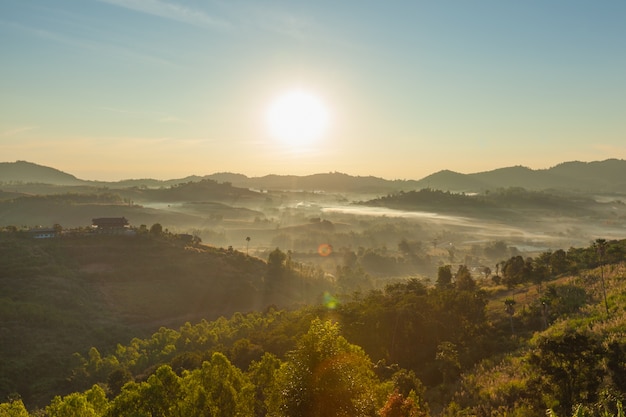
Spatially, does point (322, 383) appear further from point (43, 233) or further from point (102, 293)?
point (43, 233)

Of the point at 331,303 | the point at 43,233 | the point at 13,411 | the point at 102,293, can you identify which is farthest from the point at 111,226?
the point at 13,411

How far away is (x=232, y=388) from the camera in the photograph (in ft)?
117

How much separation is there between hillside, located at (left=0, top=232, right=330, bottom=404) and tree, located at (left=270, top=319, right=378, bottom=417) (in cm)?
6821

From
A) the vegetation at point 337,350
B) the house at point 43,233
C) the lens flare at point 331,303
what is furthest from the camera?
the house at point 43,233

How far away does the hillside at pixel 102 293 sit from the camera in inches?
3442

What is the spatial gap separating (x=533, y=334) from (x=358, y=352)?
34.4 m

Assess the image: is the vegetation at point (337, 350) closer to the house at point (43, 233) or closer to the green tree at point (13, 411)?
the green tree at point (13, 411)

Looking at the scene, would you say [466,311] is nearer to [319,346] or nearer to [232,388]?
[232,388]

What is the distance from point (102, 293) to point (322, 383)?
433ft

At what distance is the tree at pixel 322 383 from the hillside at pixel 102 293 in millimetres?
68213

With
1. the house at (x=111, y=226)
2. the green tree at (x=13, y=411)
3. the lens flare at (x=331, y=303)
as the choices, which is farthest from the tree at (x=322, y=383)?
the house at (x=111, y=226)

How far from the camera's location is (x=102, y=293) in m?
132

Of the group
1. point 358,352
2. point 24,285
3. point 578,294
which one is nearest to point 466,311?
point 578,294

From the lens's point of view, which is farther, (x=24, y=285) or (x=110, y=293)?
(x=110, y=293)
